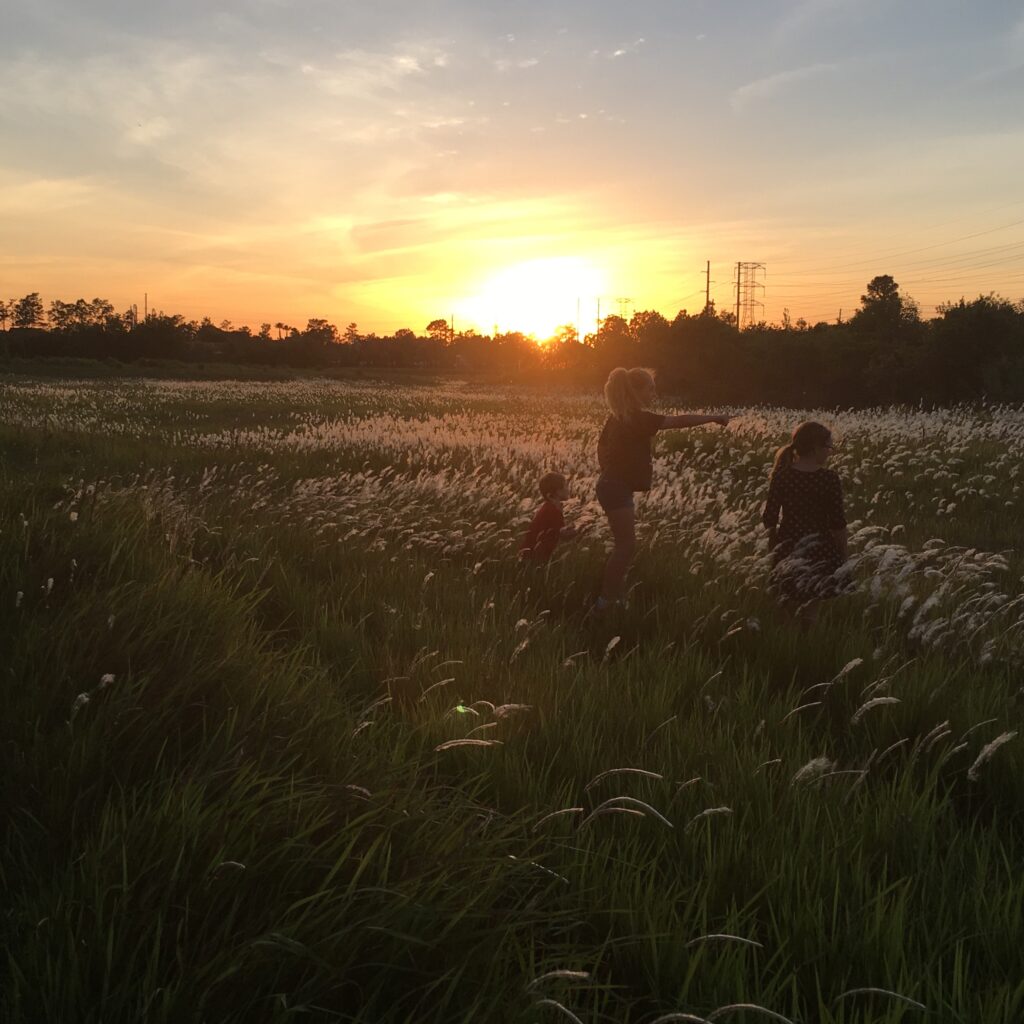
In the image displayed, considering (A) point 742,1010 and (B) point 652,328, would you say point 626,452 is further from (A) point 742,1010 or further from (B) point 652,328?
(B) point 652,328

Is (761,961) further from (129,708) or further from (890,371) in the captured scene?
(890,371)

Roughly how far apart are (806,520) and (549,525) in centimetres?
195

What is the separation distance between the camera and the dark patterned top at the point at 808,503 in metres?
5.30

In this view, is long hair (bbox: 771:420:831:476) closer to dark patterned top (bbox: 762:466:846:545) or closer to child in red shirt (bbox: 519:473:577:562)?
dark patterned top (bbox: 762:466:846:545)

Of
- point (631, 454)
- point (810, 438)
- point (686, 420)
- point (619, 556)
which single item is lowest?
point (619, 556)

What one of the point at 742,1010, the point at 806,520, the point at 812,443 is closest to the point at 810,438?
the point at 812,443

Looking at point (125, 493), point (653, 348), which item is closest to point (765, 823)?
point (125, 493)

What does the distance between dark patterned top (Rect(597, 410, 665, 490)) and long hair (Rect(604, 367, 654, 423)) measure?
6cm

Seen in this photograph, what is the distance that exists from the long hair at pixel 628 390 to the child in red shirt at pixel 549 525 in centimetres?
72

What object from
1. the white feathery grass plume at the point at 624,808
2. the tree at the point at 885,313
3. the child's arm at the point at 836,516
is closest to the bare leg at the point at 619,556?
the child's arm at the point at 836,516

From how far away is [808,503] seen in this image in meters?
5.36

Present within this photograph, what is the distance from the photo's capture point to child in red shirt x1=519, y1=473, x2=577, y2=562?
6.11 metres

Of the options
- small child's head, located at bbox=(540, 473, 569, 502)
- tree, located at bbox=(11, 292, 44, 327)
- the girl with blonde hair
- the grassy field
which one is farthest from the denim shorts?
tree, located at bbox=(11, 292, 44, 327)

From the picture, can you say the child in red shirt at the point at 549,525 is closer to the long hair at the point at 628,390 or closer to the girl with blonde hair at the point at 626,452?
the girl with blonde hair at the point at 626,452
